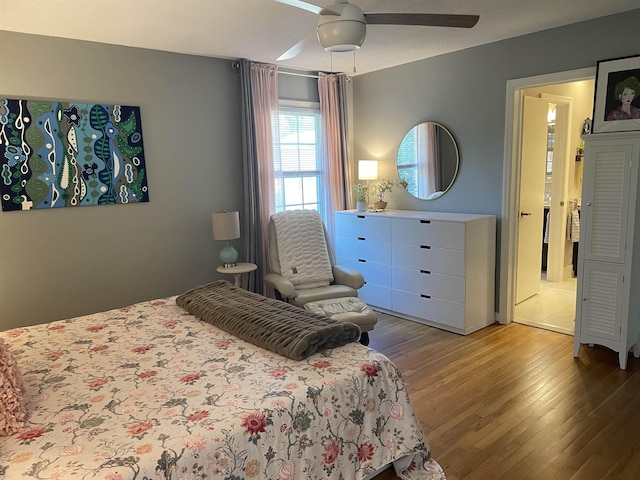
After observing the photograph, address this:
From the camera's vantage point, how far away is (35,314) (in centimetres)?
342

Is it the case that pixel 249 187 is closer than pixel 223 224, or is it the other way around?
pixel 223 224

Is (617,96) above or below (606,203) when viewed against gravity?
above

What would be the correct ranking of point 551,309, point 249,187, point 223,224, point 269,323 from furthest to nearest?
point 551,309, point 249,187, point 223,224, point 269,323

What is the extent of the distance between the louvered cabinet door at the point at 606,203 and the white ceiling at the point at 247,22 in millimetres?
994

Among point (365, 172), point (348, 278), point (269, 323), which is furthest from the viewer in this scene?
point (365, 172)

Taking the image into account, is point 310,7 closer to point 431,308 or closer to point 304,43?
point 304,43

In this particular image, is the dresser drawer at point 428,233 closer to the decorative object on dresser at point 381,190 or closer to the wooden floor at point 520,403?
the decorative object on dresser at point 381,190

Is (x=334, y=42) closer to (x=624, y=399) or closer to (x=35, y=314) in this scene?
(x=624, y=399)

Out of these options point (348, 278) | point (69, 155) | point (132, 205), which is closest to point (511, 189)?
point (348, 278)

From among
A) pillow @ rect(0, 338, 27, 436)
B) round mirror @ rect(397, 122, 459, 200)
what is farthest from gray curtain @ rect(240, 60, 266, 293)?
pillow @ rect(0, 338, 27, 436)

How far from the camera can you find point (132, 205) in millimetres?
3770

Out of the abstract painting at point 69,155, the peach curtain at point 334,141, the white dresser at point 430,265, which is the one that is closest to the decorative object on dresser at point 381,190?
the white dresser at point 430,265

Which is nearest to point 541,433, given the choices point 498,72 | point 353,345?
point 353,345

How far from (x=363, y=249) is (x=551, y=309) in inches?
74.9
